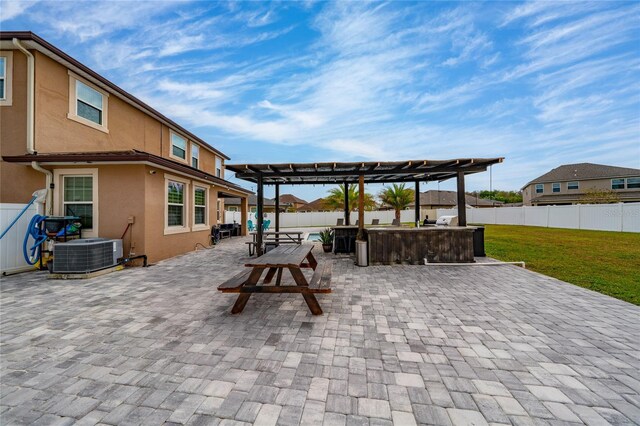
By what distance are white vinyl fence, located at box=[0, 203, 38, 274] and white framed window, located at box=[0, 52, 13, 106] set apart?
10.2ft

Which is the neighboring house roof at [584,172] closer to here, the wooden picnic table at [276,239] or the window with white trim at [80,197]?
the wooden picnic table at [276,239]

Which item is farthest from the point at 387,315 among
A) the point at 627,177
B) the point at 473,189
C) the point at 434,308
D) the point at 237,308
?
the point at 473,189

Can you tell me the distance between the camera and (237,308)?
3840 mm

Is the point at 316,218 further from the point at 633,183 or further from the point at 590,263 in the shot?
the point at 633,183

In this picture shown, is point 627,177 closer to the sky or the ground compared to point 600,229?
closer to the sky

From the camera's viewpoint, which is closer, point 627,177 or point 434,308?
Answer: point 434,308

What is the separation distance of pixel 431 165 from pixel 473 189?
2600 inches

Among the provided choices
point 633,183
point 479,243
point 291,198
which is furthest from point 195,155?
point 633,183

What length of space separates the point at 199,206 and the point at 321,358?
9.98m

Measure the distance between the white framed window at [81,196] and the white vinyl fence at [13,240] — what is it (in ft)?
2.57

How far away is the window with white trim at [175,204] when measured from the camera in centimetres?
862

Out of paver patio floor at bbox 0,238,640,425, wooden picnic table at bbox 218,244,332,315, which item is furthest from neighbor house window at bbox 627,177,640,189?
wooden picnic table at bbox 218,244,332,315

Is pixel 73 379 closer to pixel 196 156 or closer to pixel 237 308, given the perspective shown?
pixel 237 308

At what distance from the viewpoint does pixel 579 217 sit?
17688mm
